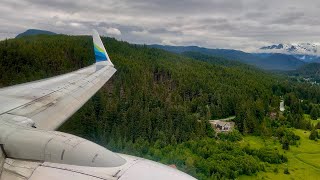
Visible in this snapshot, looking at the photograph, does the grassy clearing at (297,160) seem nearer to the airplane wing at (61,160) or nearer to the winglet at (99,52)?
the winglet at (99,52)

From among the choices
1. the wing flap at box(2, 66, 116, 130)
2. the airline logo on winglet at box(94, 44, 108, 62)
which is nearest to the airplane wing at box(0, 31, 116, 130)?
the wing flap at box(2, 66, 116, 130)

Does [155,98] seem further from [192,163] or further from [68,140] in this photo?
[68,140]

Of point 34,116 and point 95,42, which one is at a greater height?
point 95,42

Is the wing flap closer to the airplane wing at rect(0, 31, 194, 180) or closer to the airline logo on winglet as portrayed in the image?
the airplane wing at rect(0, 31, 194, 180)

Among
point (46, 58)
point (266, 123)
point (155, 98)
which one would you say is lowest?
point (266, 123)

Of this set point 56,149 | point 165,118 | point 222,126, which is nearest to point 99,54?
point 56,149

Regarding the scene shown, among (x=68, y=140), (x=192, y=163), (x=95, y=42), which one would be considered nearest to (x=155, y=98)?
(x=192, y=163)

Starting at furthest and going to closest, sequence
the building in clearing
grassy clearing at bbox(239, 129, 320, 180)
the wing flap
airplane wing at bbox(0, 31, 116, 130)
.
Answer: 1. the building in clearing
2. grassy clearing at bbox(239, 129, 320, 180)
3. the wing flap
4. airplane wing at bbox(0, 31, 116, 130)

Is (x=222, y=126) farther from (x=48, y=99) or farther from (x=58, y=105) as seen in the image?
(x=58, y=105)
